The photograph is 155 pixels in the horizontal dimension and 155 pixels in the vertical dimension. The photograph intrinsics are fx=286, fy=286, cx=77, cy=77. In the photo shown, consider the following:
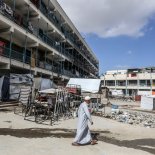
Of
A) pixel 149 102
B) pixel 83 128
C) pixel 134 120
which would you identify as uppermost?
pixel 149 102

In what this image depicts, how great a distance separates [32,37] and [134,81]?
221 feet

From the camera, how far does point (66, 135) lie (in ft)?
37.7

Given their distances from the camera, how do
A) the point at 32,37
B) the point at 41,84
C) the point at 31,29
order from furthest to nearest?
the point at 31,29
the point at 32,37
the point at 41,84

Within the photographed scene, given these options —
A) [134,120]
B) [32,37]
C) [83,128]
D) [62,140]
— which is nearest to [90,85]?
[32,37]

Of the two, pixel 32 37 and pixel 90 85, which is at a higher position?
pixel 32 37

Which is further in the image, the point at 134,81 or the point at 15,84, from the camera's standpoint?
the point at 134,81

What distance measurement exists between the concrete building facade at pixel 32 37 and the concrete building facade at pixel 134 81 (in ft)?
154

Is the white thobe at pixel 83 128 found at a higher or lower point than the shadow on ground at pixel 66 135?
higher

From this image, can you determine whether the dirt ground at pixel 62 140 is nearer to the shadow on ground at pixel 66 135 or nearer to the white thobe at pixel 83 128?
the shadow on ground at pixel 66 135

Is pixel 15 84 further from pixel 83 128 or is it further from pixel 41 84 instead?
pixel 83 128

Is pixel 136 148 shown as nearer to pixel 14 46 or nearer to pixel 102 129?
pixel 102 129

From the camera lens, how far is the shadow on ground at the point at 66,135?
1028 cm

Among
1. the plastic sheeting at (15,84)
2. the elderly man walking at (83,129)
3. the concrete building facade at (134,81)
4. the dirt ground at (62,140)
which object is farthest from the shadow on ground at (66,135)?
the concrete building facade at (134,81)

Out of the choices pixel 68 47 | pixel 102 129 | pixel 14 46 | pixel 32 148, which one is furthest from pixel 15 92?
pixel 68 47
